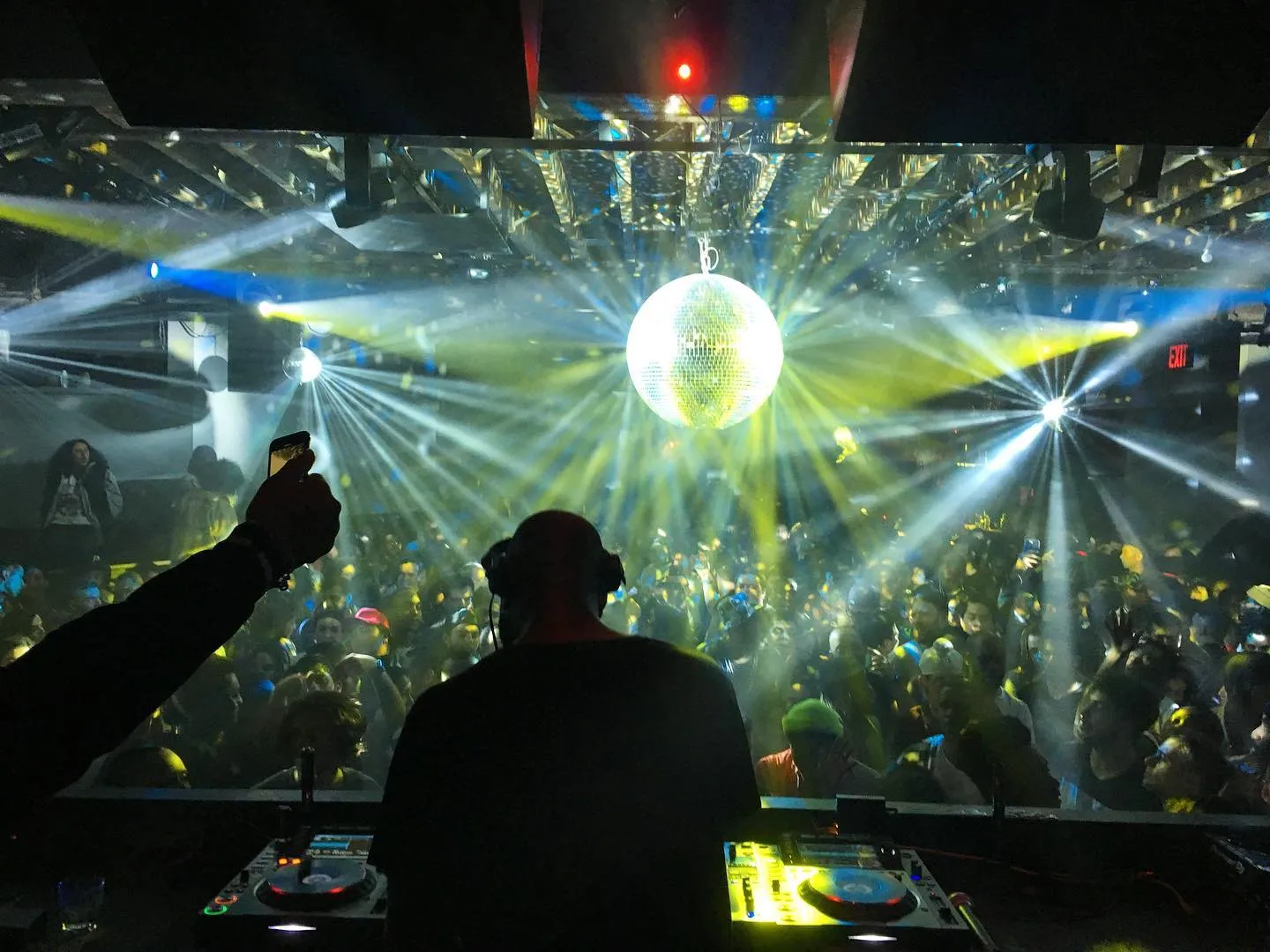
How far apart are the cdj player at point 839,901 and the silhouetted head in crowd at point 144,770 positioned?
1804 mm

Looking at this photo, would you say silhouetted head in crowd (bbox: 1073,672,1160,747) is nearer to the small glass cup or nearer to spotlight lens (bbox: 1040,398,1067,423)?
the small glass cup

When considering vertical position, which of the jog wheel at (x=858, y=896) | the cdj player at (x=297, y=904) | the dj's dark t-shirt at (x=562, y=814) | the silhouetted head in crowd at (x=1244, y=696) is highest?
the dj's dark t-shirt at (x=562, y=814)

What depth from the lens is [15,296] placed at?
6816 millimetres

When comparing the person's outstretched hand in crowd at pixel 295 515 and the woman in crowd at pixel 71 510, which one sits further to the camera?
the woman in crowd at pixel 71 510

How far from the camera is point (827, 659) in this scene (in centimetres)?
406

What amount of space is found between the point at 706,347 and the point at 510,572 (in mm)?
1236

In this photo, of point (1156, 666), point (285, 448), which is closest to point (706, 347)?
point (285, 448)

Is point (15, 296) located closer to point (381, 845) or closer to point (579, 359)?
point (579, 359)

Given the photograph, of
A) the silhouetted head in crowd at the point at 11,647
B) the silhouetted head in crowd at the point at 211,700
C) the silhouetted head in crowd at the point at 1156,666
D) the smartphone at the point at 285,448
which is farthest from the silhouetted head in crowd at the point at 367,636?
the silhouetted head in crowd at the point at 1156,666

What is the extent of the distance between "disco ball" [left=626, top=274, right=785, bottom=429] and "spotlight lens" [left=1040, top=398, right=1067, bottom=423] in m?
9.17

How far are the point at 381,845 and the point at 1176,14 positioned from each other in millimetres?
1949

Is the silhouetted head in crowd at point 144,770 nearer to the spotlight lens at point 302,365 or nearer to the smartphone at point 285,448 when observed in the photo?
the smartphone at point 285,448

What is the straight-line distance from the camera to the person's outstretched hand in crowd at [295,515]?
873 millimetres

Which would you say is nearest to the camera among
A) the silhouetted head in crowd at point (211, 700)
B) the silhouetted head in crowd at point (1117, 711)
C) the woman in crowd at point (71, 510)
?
the silhouetted head in crowd at point (1117, 711)
